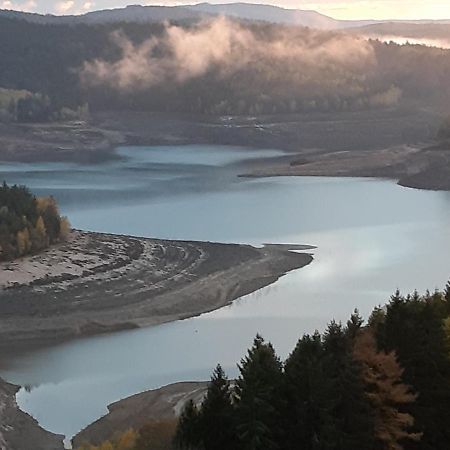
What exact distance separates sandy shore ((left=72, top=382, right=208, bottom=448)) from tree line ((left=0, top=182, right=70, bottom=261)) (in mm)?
8349

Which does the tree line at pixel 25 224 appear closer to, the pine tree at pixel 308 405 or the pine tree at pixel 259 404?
the pine tree at pixel 259 404

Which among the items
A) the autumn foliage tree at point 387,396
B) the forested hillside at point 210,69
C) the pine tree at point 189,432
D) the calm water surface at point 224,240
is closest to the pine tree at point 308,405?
the autumn foliage tree at point 387,396

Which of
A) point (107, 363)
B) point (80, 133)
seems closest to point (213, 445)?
point (107, 363)

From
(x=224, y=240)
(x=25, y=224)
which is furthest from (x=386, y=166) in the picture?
(x=25, y=224)

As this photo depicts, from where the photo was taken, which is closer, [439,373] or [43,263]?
[439,373]

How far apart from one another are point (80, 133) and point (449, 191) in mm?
27215

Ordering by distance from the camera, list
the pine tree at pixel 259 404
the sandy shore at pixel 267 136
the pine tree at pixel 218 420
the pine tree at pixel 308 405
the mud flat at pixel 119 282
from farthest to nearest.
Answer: the sandy shore at pixel 267 136 < the mud flat at pixel 119 282 < the pine tree at pixel 218 420 < the pine tree at pixel 259 404 < the pine tree at pixel 308 405

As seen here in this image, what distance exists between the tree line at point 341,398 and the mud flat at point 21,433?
9.30 feet

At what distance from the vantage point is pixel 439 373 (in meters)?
8.73

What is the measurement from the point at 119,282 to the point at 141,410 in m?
7.26

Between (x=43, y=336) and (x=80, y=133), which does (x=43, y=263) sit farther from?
(x=80, y=133)

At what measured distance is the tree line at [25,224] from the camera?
21.0 m

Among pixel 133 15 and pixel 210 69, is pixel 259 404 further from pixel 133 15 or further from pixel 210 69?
pixel 133 15

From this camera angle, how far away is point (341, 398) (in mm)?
8094
